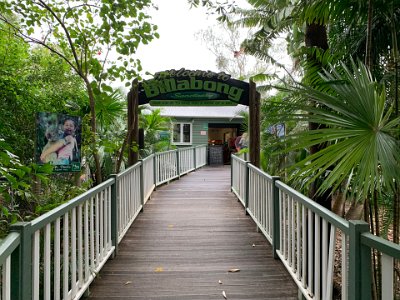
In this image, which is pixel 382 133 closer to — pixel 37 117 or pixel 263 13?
pixel 37 117

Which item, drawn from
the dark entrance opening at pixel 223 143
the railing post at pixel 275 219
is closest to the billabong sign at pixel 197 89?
the railing post at pixel 275 219

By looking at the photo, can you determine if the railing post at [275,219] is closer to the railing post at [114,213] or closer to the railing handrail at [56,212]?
the railing post at [114,213]

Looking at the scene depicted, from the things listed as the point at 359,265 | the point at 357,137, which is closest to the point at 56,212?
the point at 359,265

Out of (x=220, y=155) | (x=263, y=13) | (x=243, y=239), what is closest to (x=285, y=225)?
(x=243, y=239)

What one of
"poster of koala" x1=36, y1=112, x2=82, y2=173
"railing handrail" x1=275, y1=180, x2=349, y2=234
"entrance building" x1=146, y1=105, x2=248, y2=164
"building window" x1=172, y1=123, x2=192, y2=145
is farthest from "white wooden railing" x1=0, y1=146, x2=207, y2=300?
"building window" x1=172, y1=123, x2=192, y2=145

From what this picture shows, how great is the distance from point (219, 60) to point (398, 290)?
23080mm

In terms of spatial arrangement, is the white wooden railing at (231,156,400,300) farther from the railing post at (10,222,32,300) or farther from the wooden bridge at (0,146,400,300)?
the railing post at (10,222,32,300)

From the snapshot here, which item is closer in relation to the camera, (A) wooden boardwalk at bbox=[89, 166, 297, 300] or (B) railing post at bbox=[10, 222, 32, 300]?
(B) railing post at bbox=[10, 222, 32, 300]

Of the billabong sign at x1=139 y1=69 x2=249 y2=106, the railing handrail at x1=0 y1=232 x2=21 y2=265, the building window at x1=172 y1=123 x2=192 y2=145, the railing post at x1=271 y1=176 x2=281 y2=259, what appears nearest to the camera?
the railing handrail at x1=0 y1=232 x2=21 y2=265

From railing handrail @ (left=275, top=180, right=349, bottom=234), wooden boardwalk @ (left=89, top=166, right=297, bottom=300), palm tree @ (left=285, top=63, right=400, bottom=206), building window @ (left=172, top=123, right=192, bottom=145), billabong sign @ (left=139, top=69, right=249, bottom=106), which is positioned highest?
billabong sign @ (left=139, top=69, right=249, bottom=106)

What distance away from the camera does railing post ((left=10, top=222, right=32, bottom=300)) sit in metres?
1.90

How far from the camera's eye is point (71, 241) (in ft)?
9.56

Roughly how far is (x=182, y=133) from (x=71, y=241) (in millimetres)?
15763

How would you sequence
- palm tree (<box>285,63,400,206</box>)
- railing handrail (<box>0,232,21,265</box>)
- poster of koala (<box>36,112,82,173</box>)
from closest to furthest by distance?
railing handrail (<box>0,232,21,265</box>), palm tree (<box>285,63,400,206</box>), poster of koala (<box>36,112,82,173</box>)
